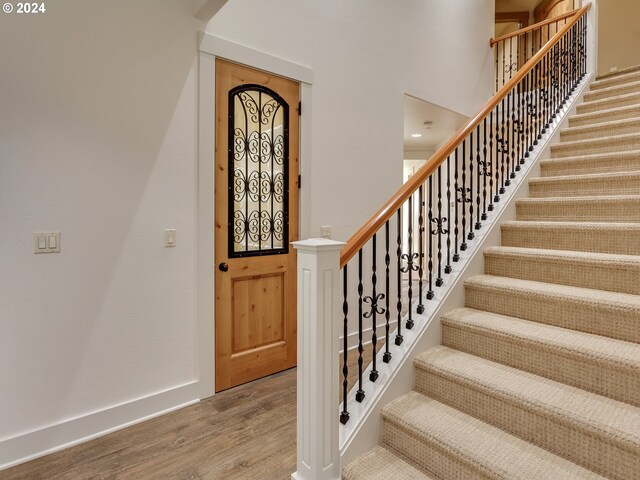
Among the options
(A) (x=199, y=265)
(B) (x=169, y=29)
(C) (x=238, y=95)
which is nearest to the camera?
(B) (x=169, y=29)

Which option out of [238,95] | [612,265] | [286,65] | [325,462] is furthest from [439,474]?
[286,65]

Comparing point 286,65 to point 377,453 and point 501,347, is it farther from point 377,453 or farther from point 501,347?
point 377,453

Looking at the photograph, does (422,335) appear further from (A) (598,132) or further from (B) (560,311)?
(A) (598,132)

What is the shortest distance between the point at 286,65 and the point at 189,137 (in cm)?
101

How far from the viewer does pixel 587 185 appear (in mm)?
2623

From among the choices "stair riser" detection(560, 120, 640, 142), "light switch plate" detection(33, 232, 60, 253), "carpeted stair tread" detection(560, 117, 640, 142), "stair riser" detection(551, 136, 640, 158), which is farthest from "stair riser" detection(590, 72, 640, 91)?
"light switch plate" detection(33, 232, 60, 253)

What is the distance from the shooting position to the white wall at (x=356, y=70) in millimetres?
2953

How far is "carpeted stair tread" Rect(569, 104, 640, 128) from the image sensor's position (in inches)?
128

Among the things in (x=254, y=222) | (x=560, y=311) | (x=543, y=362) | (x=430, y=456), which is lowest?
(x=430, y=456)

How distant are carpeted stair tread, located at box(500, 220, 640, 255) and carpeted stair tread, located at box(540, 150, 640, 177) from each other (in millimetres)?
721

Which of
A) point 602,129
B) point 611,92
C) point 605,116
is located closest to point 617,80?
point 611,92

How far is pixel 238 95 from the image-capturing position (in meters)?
2.75

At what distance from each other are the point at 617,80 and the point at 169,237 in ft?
15.8

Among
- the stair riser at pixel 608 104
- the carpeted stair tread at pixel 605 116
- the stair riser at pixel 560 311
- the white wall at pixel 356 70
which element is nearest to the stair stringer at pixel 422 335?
the stair riser at pixel 560 311
